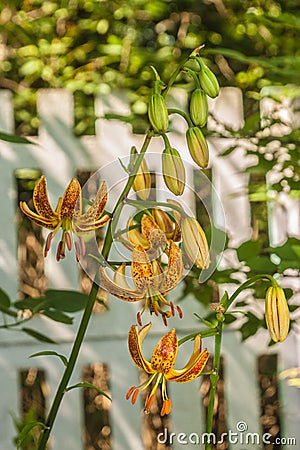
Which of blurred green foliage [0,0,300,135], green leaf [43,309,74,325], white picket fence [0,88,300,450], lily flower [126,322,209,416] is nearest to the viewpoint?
lily flower [126,322,209,416]

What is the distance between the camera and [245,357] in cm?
138

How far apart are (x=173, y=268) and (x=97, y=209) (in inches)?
2.5

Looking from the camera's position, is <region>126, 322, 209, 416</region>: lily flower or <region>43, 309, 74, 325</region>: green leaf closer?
<region>126, 322, 209, 416</region>: lily flower

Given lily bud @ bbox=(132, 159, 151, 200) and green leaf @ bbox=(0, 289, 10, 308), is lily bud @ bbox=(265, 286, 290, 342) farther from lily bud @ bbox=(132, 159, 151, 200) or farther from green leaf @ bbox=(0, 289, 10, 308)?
Result: green leaf @ bbox=(0, 289, 10, 308)

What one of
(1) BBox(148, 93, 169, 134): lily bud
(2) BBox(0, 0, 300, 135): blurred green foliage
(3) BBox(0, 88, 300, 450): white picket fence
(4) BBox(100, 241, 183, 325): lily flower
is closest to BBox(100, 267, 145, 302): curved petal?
(4) BBox(100, 241, 183, 325): lily flower

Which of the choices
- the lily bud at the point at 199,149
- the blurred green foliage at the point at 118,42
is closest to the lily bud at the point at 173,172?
the lily bud at the point at 199,149

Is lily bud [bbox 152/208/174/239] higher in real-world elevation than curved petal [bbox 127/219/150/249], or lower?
higher

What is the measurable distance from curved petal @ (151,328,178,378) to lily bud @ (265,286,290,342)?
0.07m

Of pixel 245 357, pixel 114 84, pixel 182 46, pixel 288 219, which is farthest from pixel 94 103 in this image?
pixel 245 357

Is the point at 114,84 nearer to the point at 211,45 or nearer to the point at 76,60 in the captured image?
the point at 76,60

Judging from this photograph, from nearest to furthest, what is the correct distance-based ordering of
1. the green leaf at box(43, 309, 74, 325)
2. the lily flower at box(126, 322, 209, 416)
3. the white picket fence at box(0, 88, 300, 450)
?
the lily flower at box(126, 322, 209, 416) < the green leaf at box(43, 309, 74, 325) < the white picket fence at box(0, 88, 300, 450)

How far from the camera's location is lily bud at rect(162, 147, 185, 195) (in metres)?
0.52

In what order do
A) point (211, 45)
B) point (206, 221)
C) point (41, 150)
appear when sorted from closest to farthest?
point (41, 150)
point (206, 221)
point (211, 45)

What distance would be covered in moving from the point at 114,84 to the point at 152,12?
0.16m
